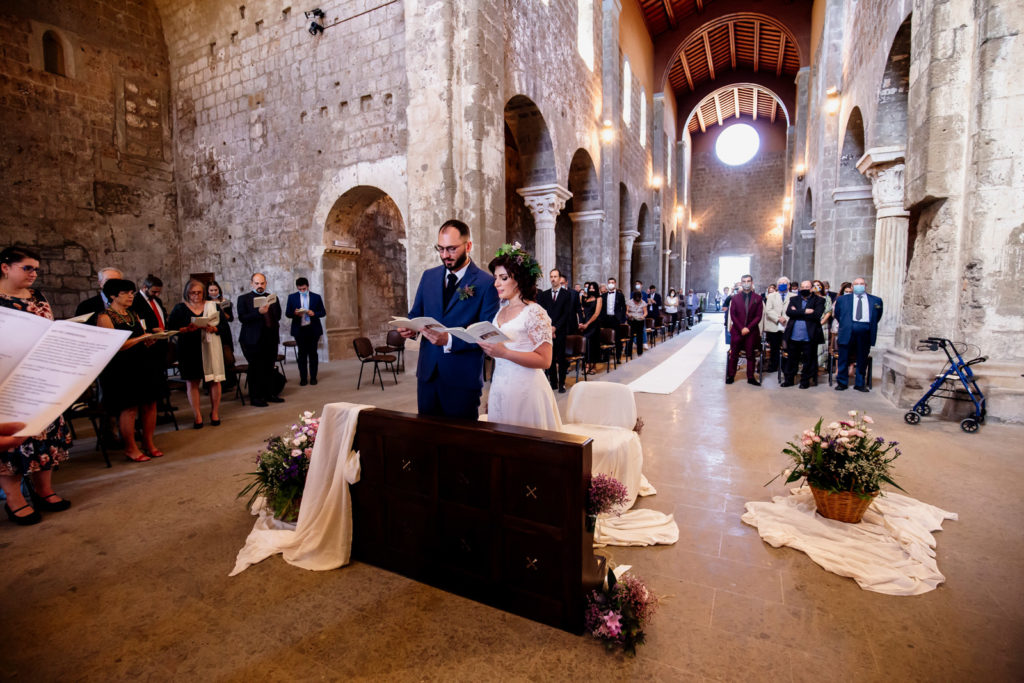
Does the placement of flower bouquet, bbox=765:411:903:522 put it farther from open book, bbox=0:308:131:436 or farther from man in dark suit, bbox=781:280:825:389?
man in dark suit, bbox=781:280:825:389

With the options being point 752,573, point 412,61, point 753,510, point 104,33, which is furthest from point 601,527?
point 104,33

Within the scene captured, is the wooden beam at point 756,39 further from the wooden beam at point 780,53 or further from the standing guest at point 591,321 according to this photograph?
the standing guest at point 591,321

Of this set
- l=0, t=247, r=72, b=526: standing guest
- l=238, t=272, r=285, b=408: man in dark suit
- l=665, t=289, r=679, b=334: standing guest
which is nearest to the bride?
l=0, t=247, r=72, b=526: standing guest

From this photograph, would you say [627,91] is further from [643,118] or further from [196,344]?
[196,344]

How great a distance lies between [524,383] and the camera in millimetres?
2781

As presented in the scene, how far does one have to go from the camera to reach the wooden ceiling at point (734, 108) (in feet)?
84.1

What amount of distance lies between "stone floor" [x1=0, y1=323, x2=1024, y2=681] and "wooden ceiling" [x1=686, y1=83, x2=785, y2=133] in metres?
26.1

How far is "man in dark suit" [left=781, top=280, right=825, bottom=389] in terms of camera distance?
23.1 ft

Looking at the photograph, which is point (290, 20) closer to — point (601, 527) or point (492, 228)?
point (492, 228)

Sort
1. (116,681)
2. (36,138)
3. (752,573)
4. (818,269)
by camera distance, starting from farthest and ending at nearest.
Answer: (818,269) < (36,138) < (752,573) < (116,681)

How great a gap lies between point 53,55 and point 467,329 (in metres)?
12.1

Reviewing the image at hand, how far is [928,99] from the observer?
208 inches

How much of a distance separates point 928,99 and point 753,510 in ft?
16.9

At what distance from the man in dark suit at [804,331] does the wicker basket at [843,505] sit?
15.3 feet
